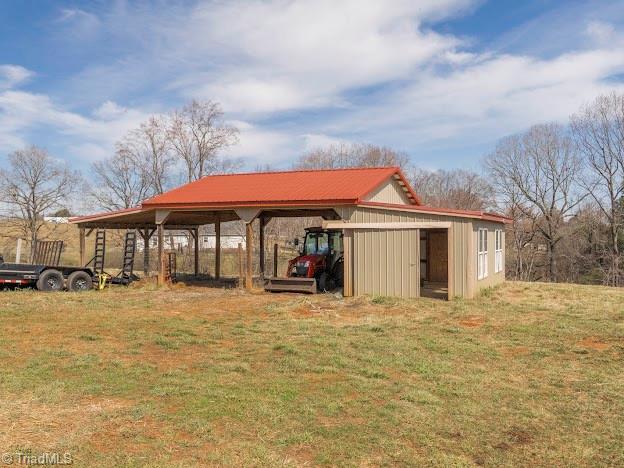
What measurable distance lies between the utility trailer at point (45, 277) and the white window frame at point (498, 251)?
13532 mm

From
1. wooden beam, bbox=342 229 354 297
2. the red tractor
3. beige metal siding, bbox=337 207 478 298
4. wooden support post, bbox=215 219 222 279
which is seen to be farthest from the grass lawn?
wooden support post, bbox=215 219 222 279

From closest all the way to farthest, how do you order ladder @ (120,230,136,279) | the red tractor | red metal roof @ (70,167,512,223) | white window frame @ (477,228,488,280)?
1. red metal roof @ (70,167,512,223)
2. white window frame @ (477,228,488,280)
3. the red tractor
4. ladder @ (120,230,136,279)

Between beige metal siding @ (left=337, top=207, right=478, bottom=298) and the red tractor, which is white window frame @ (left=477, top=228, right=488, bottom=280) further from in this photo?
the red tractor

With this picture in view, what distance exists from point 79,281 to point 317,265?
7638 mm

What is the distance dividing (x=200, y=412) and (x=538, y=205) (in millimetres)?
35677

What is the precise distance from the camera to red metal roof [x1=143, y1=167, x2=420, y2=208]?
15.2 meters

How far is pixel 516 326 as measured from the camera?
9.84m

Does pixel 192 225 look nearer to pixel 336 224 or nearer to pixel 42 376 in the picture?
pixel 336 224

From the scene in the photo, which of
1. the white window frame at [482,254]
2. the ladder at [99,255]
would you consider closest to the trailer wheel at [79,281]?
the ladder at [99,255]

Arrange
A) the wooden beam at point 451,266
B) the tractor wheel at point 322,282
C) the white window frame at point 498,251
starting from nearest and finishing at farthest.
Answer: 1. the wooden beam at point 451,266
2. the tractor wheel at point 322,282
3. the white window frame at point 498,251

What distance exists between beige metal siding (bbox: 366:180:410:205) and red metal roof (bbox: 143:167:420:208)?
261mm

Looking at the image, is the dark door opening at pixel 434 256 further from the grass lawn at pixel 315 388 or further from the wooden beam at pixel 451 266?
the grass lawn at pixel 315 388

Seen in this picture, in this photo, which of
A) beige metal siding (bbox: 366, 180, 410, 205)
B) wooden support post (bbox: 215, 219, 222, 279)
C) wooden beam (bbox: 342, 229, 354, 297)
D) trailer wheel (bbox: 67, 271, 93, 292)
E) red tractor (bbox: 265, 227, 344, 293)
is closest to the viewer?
wooden beam (bbox: 342, 229, 354, 297)

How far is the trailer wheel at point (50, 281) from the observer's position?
15328mm
